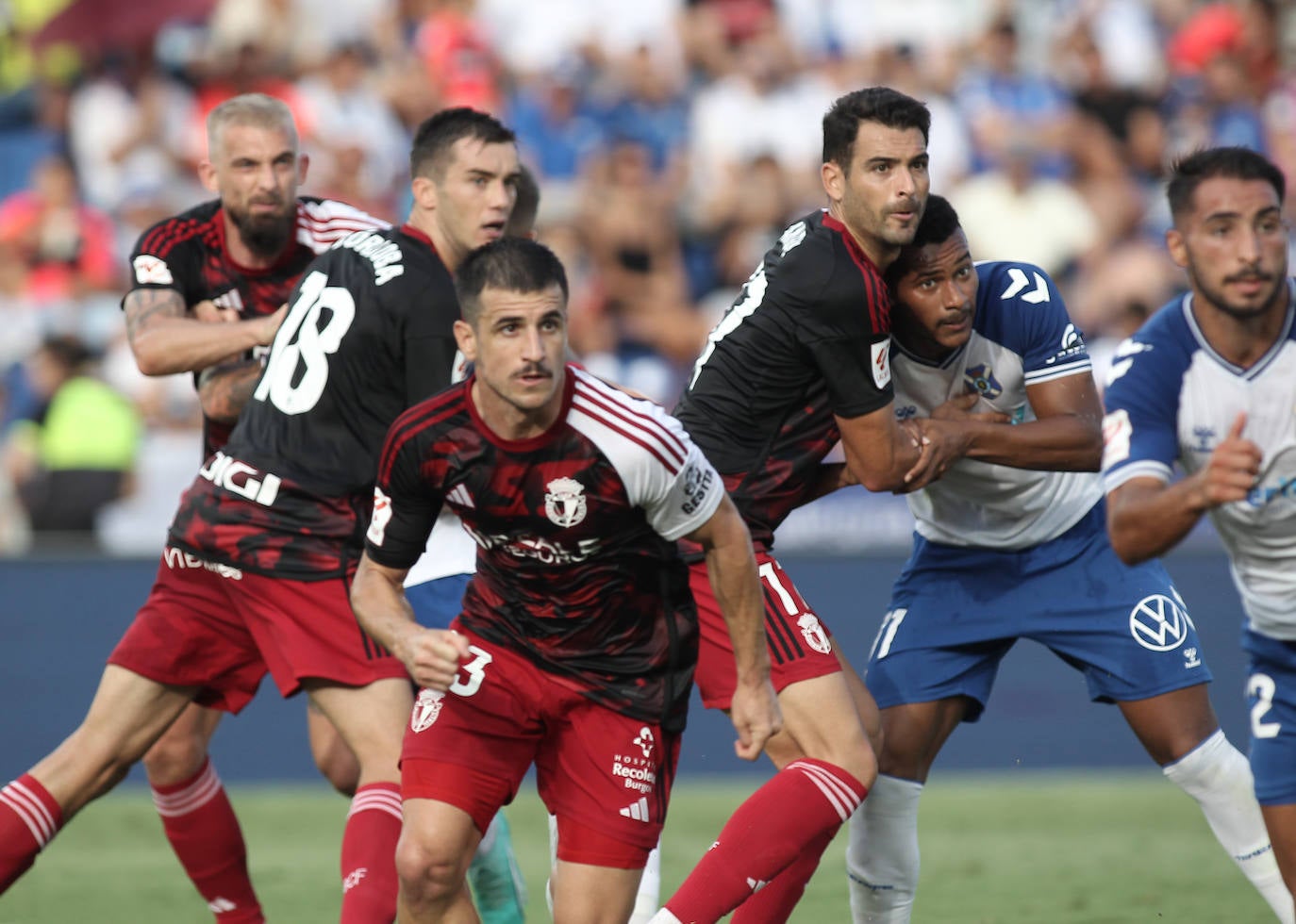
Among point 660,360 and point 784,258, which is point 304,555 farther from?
point 660,360

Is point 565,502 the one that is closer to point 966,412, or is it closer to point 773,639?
point 773,639

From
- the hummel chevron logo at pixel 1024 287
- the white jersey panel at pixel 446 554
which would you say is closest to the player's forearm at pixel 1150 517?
the hummel chevron logo at pixel 1024 287

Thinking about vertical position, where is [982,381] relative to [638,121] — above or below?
below

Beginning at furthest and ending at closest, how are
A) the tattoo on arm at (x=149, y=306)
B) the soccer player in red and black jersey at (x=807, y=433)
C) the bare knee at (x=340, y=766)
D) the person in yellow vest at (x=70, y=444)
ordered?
the person in yellow vest at (x=70, y=444) → the bare knee at (x=340, y=766) → the tattoo on arm at (x=149, y=306) → the soccer player in red and black jersey at (x=807, y=433)

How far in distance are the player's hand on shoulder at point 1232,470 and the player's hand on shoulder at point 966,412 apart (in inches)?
49.4

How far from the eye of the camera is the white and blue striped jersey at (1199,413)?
4543mm

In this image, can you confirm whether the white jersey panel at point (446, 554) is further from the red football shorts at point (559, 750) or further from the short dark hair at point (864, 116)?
the short dark hair at point (864, 116)

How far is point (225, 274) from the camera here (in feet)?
19.9

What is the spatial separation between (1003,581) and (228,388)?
8.95 feet

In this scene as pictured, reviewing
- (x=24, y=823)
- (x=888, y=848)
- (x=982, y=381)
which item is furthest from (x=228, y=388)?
(x=888, y=848)

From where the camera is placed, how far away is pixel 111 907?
7008 millimetres

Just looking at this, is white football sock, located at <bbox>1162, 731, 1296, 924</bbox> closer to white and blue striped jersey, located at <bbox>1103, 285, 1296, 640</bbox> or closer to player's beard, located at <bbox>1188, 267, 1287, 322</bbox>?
white and blue striped jersey, located at <bbox>1103, 285, 1296, 640</bbox>

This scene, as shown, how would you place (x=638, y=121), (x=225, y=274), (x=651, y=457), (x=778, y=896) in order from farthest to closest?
1. (x=638, y=121)
2. (x=225, y=274)
3. (x=778, y=896)
4. (x=651, y=457)

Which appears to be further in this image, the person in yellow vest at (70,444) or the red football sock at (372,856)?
the person in yellow vest at (70,444)
